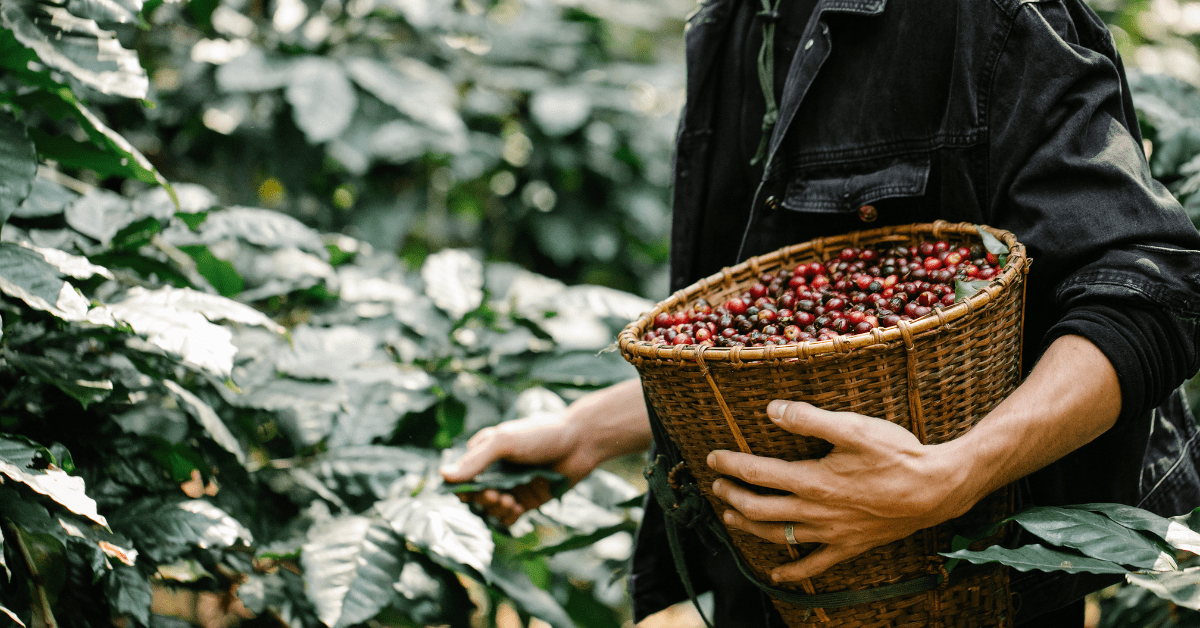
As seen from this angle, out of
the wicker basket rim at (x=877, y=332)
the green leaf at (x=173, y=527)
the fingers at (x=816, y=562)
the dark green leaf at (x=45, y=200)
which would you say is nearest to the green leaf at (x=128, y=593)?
the green leaf at (x=173, y=527)

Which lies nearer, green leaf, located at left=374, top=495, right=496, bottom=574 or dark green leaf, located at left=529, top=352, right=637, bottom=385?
green leaf, located at left=374, top=495, right=496, bottom=574

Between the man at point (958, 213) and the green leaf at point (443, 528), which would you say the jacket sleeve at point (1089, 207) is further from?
the green leaf at point (443, 528)

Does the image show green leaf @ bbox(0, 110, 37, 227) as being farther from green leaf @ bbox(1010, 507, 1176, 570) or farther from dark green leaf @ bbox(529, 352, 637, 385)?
green leaf @ bbox(1010, 507, 1176, 570)

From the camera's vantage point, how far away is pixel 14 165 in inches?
38.5

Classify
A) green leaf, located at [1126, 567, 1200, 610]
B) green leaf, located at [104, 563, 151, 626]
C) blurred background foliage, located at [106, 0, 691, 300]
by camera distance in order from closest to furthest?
green leaf, located at [1126, 567, 1200, 610]
green leaf, located at [104, 563, 151, 626]
blurred background foliage, located at [106, 0, 691, 300]

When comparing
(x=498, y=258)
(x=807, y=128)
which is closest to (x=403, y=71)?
(x=498, y=258)

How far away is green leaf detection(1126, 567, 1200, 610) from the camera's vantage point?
785 mm

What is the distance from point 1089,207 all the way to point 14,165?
1.25 metres

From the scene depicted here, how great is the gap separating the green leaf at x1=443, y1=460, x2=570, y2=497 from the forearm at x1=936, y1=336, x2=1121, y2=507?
2.24ft

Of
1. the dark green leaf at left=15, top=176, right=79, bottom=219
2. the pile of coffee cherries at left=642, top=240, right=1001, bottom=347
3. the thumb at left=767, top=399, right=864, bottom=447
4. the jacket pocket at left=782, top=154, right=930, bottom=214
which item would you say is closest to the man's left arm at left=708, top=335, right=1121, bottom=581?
the thumb at left=767, top=399, right=864, bottom=447

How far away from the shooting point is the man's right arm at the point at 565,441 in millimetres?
1327

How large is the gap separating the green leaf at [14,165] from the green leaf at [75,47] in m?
0.10

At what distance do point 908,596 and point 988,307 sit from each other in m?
0.36

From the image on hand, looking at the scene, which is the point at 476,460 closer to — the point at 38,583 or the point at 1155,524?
the point at 38,583
